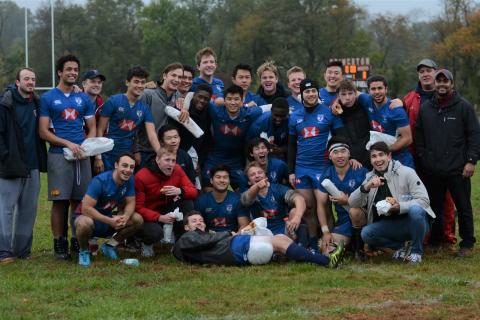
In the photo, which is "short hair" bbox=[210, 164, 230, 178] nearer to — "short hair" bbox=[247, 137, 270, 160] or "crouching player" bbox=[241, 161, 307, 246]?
"crouching player" bbox=[241, 161, 307, 246]

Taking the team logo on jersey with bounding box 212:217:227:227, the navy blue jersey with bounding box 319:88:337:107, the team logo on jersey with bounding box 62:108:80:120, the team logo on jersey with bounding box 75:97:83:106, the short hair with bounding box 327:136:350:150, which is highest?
the navy blue jersey with bounding box 319:88:337:107

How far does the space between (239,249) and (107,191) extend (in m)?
1.53

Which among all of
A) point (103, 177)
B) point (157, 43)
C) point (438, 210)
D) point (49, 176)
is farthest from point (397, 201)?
point (157, 43)

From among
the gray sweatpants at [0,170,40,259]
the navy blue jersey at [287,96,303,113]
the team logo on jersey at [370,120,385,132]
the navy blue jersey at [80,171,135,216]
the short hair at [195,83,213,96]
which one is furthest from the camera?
the navy blue jersey at [287,96,303,113]

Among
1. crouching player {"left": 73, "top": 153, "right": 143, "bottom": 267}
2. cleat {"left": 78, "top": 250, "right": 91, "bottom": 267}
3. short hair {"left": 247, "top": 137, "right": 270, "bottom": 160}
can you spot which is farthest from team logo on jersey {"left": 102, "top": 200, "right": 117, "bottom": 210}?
short hair {"left": 247, "top": 137, "right": 270, "bottom": 160}

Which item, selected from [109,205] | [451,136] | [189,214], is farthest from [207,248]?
[451,136]

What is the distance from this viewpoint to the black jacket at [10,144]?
26.0 feet

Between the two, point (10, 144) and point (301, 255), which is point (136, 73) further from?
point (301, 255)

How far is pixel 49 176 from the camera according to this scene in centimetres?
827

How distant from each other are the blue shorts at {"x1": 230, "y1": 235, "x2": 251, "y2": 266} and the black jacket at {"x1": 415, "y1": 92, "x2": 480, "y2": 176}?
7.29 feet

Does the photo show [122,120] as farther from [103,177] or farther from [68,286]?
[68,286]

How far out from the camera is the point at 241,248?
7695 mm

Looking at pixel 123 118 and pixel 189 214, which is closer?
pixel 189 214

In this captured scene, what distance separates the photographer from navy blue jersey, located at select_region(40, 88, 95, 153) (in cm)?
820
